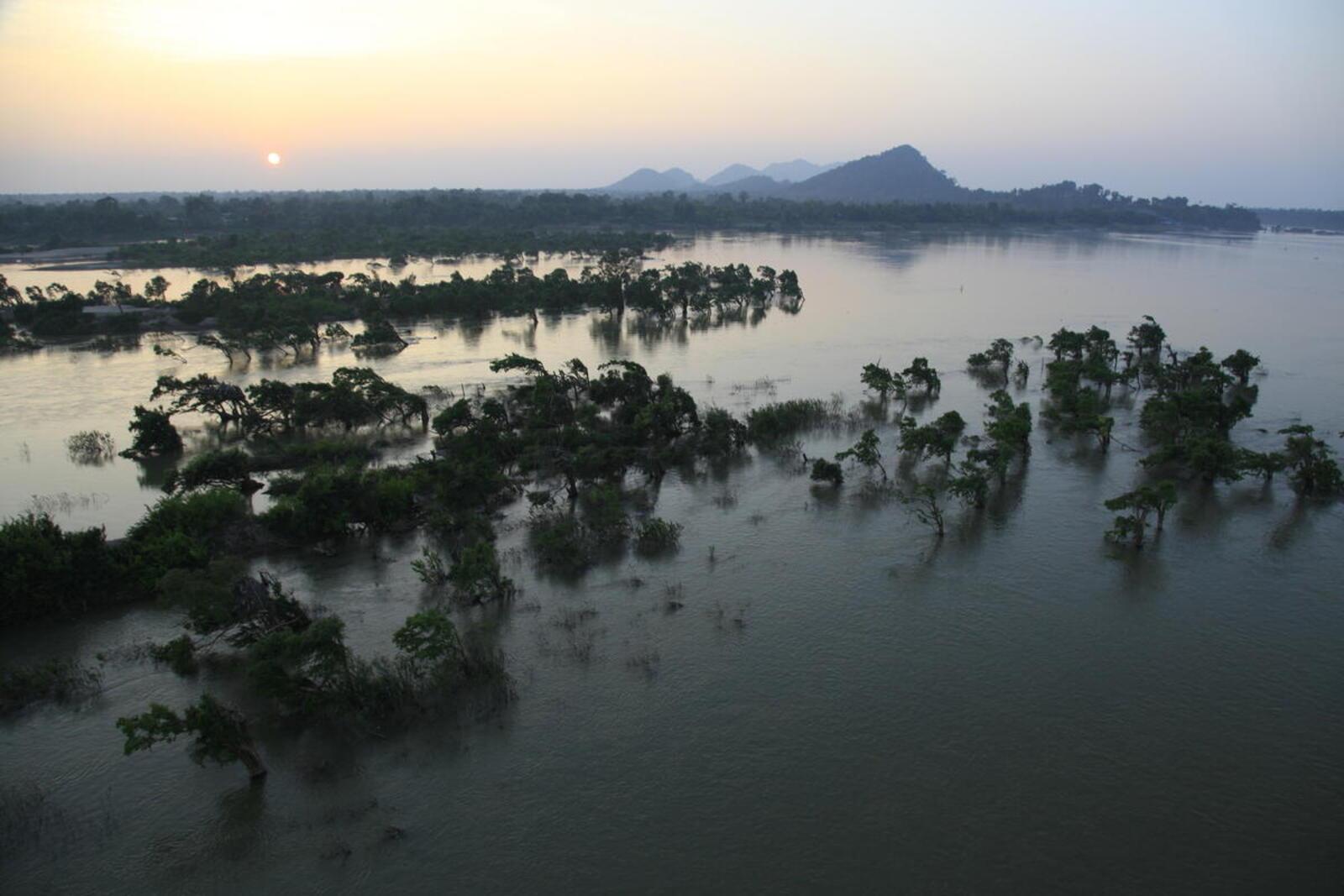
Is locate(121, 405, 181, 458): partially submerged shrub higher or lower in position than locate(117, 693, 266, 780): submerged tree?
higher

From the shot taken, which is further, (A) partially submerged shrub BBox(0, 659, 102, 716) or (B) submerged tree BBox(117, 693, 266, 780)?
(A) partially submerged shrub BBox(0, 659, 102, 716)

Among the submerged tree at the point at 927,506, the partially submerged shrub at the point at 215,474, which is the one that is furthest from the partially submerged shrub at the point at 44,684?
the submerged tree at the point at 927,506

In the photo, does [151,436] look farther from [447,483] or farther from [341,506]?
[447,483]

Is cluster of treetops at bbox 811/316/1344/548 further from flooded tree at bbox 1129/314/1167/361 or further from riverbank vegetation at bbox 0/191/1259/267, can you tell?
riverbank vegetation at bbox 0/191/1259/267

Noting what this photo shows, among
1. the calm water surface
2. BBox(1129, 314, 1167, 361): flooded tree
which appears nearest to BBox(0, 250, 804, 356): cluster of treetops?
the calm water surface

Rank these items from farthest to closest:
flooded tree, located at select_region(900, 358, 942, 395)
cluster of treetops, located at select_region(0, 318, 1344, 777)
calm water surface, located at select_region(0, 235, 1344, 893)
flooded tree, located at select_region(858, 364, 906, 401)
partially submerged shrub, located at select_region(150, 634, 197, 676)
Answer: flooded tree, located at select_region(900, 358, 942, 395), flooded tree, located at select_region(858, 364, 906, 401), partially submerged shrub, located at select_region(150, 634, 197, 676), cluster of treetops, located at select_region(0, 318, 1344, 777), calm water surface, located at select_region(0, 235, 1344, 893)

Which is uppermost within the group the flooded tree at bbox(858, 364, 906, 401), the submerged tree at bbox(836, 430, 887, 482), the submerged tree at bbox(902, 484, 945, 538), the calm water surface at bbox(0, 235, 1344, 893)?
the flooded tree at bbox(858, 364, 906, 401)

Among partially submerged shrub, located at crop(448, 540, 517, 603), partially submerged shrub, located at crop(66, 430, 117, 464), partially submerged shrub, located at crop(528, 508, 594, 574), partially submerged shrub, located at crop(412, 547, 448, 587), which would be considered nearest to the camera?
partially submerged shrub, located at crop(448, 540, 517, 603)
